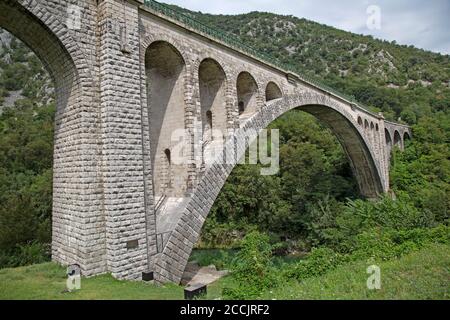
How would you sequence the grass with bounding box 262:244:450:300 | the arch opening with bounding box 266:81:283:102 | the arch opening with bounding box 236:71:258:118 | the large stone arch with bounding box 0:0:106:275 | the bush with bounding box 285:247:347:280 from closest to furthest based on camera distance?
1. the grass with bounding box 262:244:450:300
2. the large stone arch with bounding box 0:0:106:275
3. the bush with bounding box 285:247:347:280
4. the arch opening with bounding box 236:71:258:118
5. the arch opening with bounding box 266:81:283:102

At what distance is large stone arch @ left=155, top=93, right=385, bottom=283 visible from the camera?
27.6 ft

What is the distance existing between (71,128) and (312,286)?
21.7 ft

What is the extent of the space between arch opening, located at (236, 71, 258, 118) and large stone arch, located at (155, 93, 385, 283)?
1.93ft

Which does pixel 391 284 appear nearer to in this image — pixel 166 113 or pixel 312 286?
pixel 312 286

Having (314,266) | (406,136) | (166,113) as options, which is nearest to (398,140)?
(406,136)

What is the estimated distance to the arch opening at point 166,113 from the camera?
388 inches

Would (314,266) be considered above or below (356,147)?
below

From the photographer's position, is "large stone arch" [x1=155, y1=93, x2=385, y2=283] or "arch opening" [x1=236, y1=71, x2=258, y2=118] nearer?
"large stone arch" [x1=155, y1=93, x2=385, y2=283]

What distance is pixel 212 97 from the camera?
39.2ft

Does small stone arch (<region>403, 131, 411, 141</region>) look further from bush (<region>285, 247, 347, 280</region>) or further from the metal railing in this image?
bush (<region>285, 247, 347, 280</region>)

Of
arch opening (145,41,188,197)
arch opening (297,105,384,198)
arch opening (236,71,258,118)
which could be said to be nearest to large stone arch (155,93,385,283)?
arch opening (297,105,384,198)

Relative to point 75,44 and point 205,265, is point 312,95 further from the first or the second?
point 75,44

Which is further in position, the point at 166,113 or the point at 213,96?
the point at 213,96

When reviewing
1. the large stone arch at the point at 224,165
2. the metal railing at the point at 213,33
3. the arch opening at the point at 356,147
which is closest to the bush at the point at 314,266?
the large stone arch at the point at 224,165
